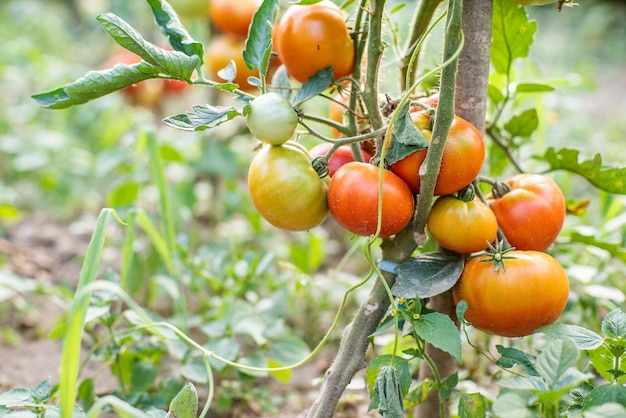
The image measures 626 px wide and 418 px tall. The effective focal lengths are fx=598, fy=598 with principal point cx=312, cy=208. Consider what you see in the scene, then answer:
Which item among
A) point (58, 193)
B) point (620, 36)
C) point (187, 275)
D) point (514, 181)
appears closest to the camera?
point (514, 181)

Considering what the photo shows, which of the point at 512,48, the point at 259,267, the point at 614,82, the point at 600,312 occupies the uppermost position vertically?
the point at 512,48

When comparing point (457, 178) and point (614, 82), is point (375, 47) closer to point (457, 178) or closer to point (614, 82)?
point (457, 178)

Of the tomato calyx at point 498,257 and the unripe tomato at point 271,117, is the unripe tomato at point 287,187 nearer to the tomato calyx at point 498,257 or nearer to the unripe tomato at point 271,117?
the unripe tomato at point 271,117

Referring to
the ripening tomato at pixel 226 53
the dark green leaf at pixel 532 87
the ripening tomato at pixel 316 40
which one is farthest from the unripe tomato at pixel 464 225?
the ripening tomato at pixel 226 53

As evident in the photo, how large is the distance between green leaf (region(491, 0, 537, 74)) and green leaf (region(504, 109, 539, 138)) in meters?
0.08

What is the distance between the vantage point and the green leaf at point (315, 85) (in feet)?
2.49

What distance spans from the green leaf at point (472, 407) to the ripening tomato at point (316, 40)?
1.46ft

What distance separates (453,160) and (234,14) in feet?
3.06

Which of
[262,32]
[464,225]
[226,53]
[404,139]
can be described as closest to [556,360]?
[464,225]

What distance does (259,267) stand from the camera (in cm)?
113

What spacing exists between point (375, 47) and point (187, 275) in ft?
2.33

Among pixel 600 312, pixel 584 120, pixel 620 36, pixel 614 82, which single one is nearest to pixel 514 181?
pixel 600 312

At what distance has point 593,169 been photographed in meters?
0.89

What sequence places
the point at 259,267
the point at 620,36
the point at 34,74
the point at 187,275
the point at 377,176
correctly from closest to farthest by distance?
the point at 377,176, the point at 259,267, the point at 187,275, the point at 34,74, the point at 620,36
